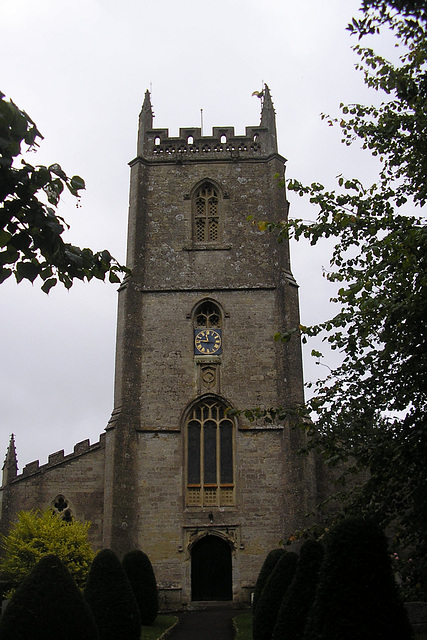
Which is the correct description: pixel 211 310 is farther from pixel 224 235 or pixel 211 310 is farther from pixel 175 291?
pixel 224 235

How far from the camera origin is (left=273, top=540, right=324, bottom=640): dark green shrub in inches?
397

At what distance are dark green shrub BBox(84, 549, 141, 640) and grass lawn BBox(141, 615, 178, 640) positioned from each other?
6.51ft

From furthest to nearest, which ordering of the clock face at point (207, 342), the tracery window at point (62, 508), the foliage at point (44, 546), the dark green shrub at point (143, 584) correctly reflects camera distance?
the clock face at point (207, 342), the tracery window at point (62, 508), the foliage at point (44, 546), the dark green shrub at point (143, 584)

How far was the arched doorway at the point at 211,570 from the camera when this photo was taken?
22750 millimetres

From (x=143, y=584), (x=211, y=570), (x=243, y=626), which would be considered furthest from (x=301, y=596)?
(x=211, y=570)

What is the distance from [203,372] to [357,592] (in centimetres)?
1803

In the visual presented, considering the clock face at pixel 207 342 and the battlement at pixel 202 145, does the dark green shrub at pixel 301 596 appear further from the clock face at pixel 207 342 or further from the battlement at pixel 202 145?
the battlement at pixel 202 145

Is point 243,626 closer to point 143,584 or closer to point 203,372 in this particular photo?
point 143,584

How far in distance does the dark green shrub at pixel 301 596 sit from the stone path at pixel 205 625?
6103mm

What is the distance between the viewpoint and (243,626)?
1720 cm

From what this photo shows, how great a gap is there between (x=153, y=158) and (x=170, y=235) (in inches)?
154

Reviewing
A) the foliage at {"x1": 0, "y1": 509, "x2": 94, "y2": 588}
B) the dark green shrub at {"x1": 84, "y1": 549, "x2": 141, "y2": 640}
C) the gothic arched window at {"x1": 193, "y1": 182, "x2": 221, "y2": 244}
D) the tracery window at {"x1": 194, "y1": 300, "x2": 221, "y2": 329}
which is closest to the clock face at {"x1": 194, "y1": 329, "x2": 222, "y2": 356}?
the tracery window at {"x1": 194, "y1": 300, "x2": 221, "y2": 329}

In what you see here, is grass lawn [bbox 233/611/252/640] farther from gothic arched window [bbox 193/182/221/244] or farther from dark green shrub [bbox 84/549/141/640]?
gothic arched window [bbox 193/182/221/244]

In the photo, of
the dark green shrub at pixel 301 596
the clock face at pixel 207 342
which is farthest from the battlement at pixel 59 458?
the dark green shrub at pixel 301 596
